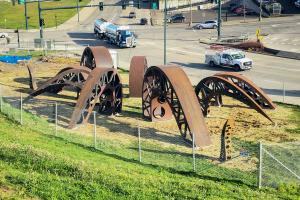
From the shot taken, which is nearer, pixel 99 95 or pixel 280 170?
pixel 280 170

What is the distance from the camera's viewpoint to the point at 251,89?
31.0 metres

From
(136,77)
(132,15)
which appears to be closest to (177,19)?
(132,15)

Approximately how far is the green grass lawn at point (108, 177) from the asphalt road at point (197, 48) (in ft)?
55.8

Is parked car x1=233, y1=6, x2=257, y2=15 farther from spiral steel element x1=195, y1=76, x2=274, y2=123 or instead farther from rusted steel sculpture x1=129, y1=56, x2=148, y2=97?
spiral steel element x1=195, y1=76, x2=274, y2=123

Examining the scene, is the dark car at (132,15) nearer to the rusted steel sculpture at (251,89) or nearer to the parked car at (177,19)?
the parked car at (177,19)

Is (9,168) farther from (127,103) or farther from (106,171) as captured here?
(127,103)

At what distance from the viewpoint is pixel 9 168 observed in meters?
17.0

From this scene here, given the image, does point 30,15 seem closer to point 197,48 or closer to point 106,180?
point 197,48

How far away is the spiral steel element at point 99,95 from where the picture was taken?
29.2m

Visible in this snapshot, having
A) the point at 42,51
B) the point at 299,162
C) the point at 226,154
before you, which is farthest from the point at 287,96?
the point at 42,51

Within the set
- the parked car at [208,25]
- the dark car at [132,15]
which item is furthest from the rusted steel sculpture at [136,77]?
the dark car at [132,15]

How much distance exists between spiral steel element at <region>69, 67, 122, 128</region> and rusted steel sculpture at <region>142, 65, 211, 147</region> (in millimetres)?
1949

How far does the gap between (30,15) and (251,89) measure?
275 ft

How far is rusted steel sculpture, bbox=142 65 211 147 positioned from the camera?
83.0 ft
